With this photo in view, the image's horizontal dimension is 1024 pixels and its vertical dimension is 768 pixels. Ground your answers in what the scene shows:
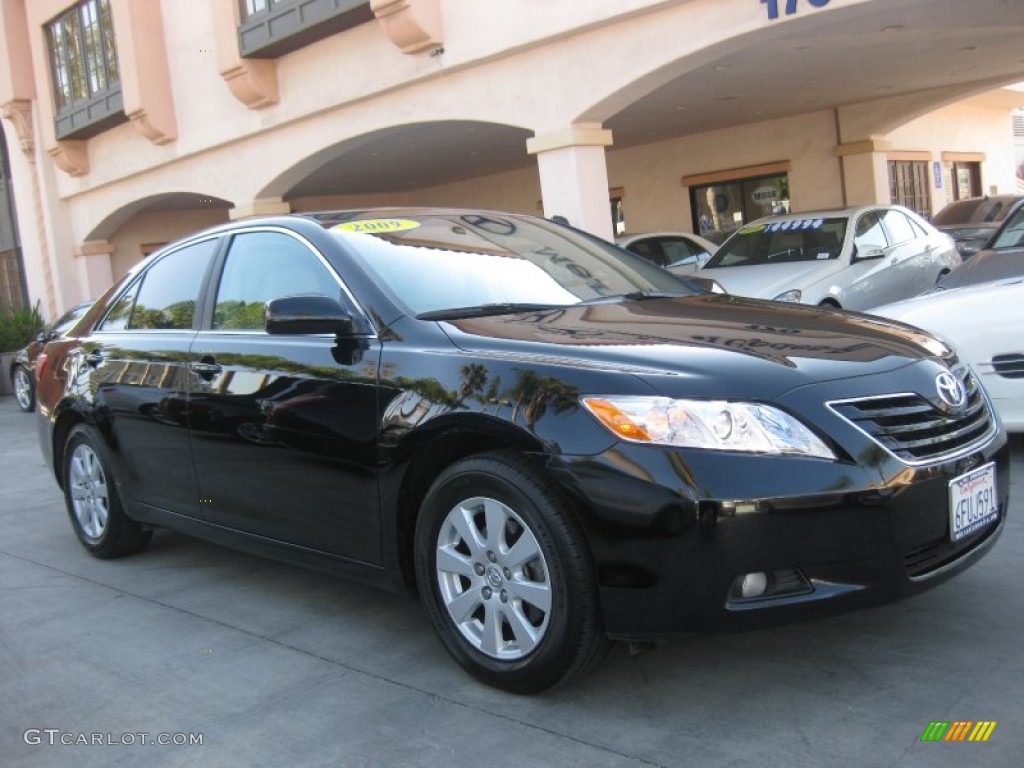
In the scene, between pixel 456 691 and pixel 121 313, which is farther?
pixel 121 313

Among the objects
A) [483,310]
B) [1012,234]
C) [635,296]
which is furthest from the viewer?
[1012,234]

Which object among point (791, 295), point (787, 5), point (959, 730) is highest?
point (787, 5)

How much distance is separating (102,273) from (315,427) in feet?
65.0

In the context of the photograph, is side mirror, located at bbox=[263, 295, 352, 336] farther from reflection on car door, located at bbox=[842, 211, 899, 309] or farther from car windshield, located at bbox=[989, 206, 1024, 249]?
reflection on car door, located at bbox=[842, 211, 899, 309]

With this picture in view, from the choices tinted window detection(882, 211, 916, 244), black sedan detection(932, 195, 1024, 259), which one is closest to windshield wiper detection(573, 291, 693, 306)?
tinted window detection(882, 211, 916, 244)

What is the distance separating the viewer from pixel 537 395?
313 cm

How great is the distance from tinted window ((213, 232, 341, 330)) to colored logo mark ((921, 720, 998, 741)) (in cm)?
245

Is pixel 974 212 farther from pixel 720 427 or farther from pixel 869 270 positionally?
pixel 720 427

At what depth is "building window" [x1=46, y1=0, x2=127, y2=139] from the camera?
18.6 metres

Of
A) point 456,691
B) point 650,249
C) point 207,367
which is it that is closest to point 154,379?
point 207,367

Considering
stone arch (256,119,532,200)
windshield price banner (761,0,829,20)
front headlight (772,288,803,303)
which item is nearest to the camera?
front headlight (772,288,803,303)

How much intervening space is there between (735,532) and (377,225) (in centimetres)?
209

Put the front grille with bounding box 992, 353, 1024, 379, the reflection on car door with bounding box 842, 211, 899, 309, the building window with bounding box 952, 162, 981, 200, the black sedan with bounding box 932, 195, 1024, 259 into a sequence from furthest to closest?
the building window with bounding box 952, 162, 981, 200 < the black sedan with bounding box 932, 195, 1024, 259 < the reflection on car door with bounding box 842, 211, 899, 309 < the front grille with bounding box 992, 353, 1024, 379

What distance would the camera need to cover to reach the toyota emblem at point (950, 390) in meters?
3.26
